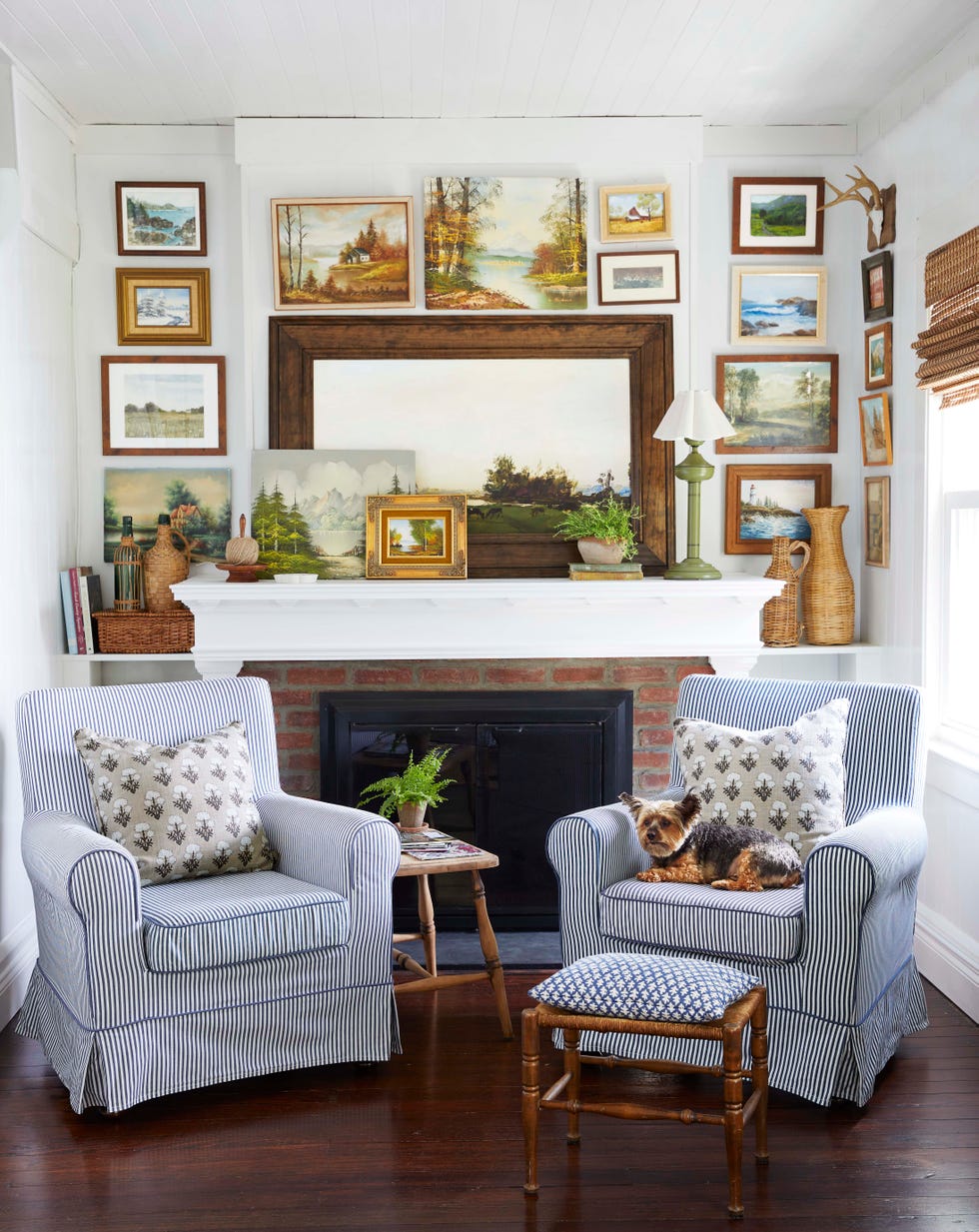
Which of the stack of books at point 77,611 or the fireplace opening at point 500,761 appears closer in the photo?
the stack of books at point 77,611

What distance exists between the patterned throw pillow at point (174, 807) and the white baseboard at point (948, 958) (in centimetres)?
199

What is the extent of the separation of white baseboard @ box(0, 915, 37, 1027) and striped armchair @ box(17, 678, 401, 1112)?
235 mm

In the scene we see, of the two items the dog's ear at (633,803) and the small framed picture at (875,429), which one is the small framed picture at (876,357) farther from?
the dog's ear at (633,803)

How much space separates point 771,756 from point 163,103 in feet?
9.40

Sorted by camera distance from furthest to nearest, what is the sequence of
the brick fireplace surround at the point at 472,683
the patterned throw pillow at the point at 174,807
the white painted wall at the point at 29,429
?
the brick fireplace surround at the point at 472,683 < the white painted wall at the point at 29,429 < the patterned throw pillow at the point at 174,807

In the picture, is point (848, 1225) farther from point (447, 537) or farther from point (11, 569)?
point (11, 569)

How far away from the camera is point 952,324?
3545 mm

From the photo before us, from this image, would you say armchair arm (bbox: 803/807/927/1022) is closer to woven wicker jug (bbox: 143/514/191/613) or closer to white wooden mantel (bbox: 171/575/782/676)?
white wooden mantel (bbox: 171/575/782/676)

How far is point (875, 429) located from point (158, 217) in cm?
257

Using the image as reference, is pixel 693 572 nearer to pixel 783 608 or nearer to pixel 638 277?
pixel 783 608

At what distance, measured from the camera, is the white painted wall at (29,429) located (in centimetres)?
370

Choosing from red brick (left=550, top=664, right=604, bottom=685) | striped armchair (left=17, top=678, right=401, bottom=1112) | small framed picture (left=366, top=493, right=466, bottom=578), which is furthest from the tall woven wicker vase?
striped armchair (left=17, top=678, right=401, bottom=1112)

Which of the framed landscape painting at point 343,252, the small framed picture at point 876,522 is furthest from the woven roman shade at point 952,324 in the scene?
the framed landscape painting at point 343,252

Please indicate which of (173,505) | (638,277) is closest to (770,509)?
(638,277)
